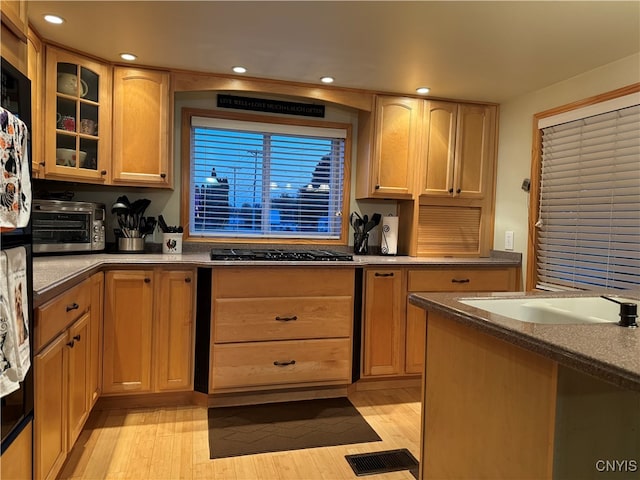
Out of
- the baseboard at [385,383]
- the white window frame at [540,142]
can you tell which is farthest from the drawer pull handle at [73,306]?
the white window frame at [540,142]

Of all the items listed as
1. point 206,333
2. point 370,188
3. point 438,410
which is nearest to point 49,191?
point 206,333

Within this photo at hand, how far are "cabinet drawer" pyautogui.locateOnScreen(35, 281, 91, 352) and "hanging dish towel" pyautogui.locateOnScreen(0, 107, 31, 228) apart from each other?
46 centimetres

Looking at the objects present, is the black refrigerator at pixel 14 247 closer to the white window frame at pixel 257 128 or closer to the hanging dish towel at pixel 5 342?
the hanging dish towel at pixel 5 342

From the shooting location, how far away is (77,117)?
255 centimetres

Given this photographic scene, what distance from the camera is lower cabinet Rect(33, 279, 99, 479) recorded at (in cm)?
148

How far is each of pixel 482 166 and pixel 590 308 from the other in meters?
2.02

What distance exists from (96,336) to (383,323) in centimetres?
177

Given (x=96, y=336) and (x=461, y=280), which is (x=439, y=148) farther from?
(x=96, y=336)

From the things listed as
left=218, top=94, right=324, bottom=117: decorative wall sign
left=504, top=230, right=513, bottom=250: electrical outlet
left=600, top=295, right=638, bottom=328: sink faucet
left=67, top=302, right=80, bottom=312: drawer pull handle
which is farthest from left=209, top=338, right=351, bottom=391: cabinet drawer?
left=600, top=295, right=638, bottom=328: sink faucet

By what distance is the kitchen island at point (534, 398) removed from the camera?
0.92m

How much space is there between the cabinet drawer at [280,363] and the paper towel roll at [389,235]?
91 centimetres

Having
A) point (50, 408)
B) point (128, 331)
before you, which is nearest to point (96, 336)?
point (128, 331)

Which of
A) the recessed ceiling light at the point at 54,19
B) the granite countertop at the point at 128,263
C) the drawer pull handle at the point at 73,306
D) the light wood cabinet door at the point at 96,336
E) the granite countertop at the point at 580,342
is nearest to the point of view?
the granite countertop at the point at 580,342

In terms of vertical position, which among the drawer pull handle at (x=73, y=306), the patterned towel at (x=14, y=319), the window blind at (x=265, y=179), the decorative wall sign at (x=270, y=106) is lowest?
the drawer pull handle at (x=73, y=306)
